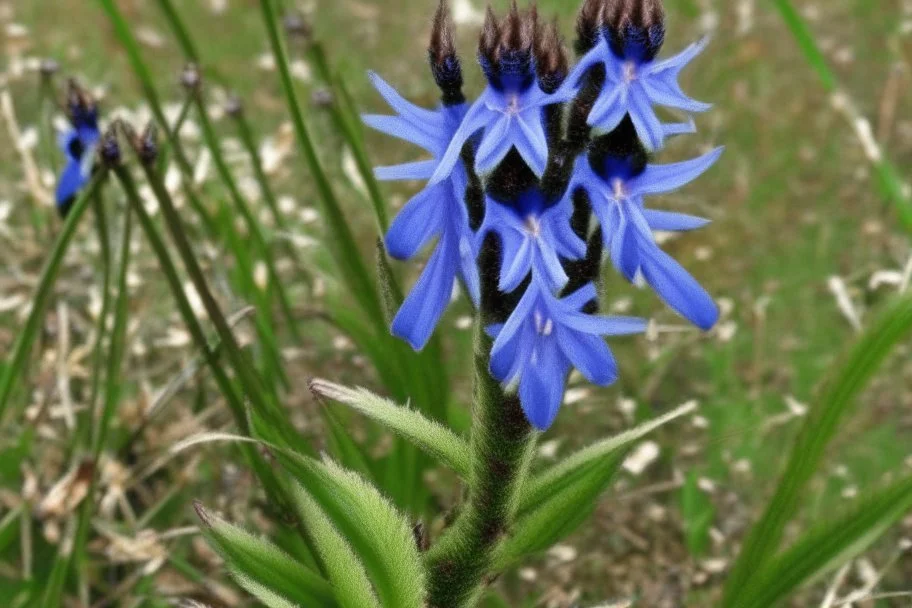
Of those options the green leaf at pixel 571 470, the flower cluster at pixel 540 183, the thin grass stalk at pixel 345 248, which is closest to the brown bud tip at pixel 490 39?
the flower cluster at pixel 540 183

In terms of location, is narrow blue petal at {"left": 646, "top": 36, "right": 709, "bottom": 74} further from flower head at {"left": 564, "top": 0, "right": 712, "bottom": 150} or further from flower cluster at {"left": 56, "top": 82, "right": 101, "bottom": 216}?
flower cluster at {"left": 56, "top": 82, "right": 101, "bottom": 216}

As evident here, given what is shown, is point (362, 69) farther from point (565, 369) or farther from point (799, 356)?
point (565, 369)

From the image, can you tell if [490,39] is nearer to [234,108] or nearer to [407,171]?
[407,171]

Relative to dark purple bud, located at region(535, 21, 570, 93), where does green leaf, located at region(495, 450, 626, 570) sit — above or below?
below

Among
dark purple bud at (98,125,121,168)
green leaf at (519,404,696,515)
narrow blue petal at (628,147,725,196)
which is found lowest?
green leaf at (519,404,696,515)

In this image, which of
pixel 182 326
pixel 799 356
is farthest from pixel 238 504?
pixel 799 356

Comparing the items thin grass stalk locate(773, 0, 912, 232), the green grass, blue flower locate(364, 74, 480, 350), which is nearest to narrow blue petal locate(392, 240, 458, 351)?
blue flower locate(364, 74, 480, 350)
